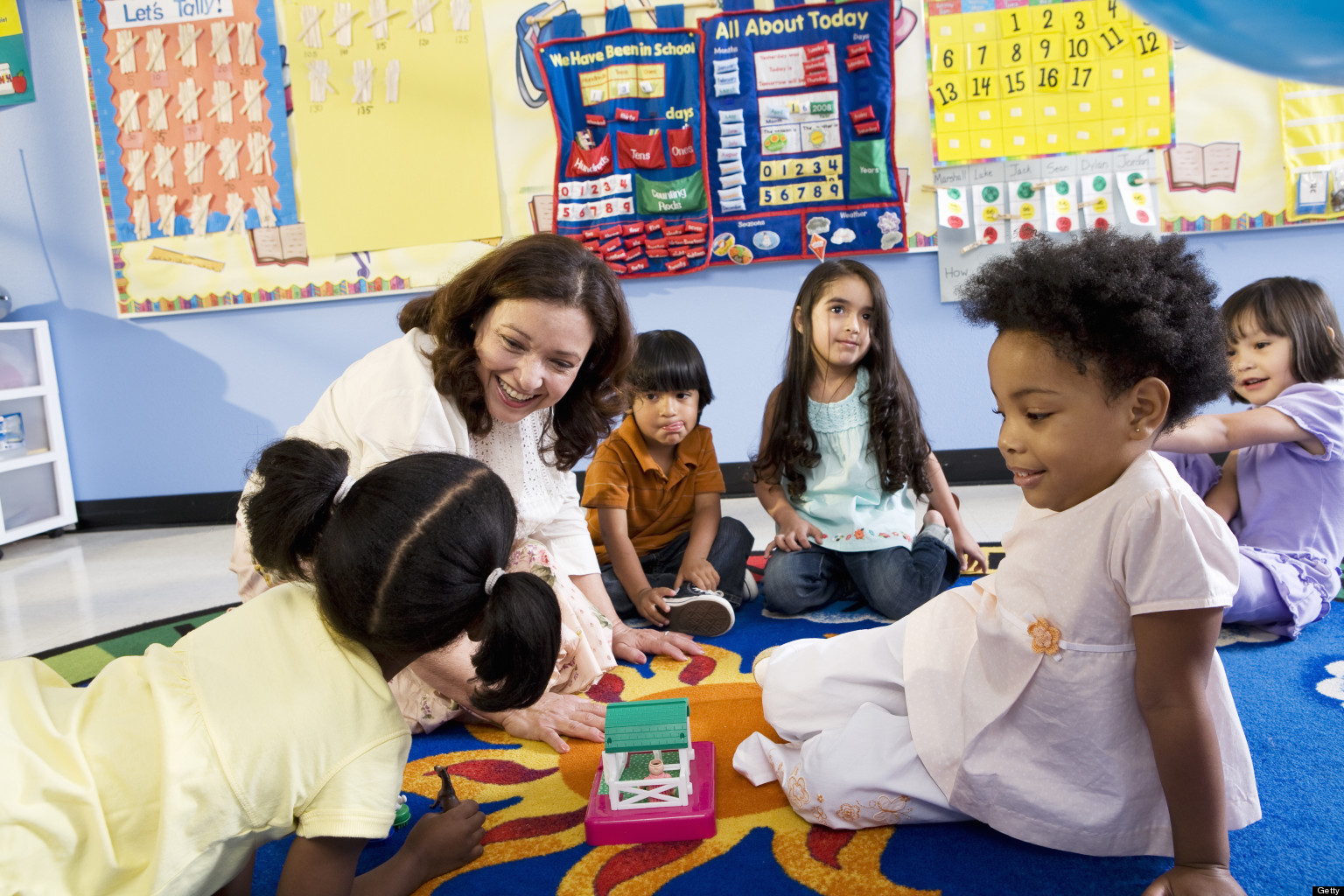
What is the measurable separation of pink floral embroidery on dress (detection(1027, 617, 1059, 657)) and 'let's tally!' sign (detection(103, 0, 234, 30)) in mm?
2743

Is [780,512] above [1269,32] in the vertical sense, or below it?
below

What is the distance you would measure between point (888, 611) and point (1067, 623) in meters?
0.75

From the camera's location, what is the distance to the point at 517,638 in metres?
0.71

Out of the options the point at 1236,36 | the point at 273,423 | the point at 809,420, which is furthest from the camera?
the point at 273,423

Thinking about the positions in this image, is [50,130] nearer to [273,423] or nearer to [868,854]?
[273,423]

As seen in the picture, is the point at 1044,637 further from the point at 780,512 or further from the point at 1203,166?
the point at 1203,166

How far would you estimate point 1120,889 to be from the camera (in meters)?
0.78

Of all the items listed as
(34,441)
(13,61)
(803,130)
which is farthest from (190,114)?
(803,130)

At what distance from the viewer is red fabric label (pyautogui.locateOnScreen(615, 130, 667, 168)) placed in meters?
2.52

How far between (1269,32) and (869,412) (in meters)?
1.03

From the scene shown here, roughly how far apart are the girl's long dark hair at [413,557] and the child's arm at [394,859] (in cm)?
15

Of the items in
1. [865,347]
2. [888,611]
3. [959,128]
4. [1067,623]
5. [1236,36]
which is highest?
[959,128]

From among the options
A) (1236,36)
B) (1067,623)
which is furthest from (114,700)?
(1236,36)

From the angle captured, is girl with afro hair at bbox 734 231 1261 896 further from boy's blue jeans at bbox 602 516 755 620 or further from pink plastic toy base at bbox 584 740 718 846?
boy's blue jeans at bbox 602 516 755 620
